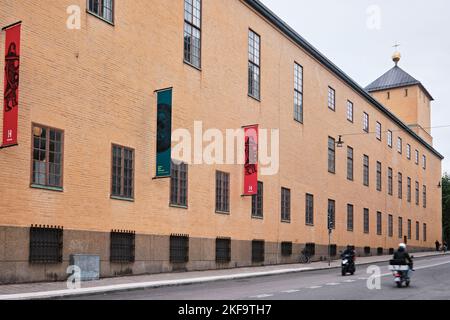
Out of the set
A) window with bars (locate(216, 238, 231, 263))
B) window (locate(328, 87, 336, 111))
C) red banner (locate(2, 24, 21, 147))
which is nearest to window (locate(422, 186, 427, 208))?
window (locate(328, 87, 336, 111))

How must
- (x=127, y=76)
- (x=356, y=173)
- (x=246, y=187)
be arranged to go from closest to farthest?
(x=127, y=76) < (x=246, y=187) < (x=356, y=173)

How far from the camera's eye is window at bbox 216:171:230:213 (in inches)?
1197

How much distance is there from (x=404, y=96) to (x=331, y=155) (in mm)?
33173

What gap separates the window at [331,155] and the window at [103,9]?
25.4m

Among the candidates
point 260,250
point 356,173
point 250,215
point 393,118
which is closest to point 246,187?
point 250,215

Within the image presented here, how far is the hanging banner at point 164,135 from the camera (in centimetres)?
2478

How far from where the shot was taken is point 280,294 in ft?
57.8

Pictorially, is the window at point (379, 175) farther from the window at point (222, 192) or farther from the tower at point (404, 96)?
the window at point (222, 192)

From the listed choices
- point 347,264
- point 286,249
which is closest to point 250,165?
point 286,249

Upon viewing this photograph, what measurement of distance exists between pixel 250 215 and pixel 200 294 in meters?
15.8

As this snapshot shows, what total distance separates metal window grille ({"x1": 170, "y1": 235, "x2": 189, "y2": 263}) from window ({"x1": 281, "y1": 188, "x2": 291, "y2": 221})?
10791 mm

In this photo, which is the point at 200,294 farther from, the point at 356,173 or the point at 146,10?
the point at 356,173

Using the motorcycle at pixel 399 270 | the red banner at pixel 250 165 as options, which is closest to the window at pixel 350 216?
the red banner at pixel 250 165

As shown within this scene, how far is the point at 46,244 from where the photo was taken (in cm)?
2023
